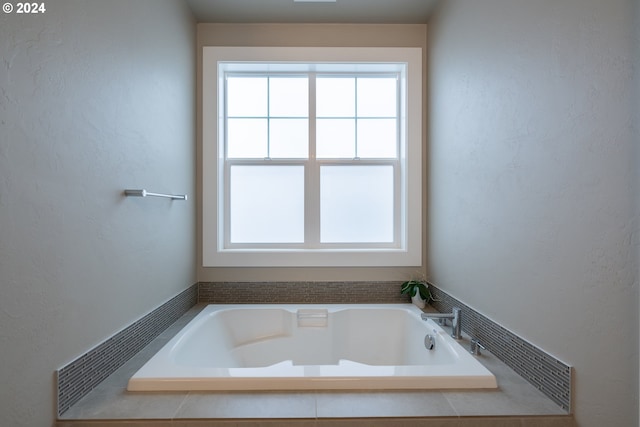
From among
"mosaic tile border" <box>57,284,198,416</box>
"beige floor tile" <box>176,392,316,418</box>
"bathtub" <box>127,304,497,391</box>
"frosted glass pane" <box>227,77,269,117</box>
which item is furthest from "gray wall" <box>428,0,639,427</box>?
"mosaic tile border" <box>57,284,198,416</box>

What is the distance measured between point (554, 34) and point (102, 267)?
1776 mm

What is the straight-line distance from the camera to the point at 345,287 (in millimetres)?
2387

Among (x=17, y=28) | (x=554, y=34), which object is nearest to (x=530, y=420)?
(x=554, y=34)

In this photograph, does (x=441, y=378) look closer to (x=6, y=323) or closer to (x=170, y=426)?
(x=170, y=426)

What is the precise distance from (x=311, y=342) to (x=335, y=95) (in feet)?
5.66

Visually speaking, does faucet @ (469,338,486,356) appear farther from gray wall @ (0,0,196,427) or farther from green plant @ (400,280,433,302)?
gray wall @ (0,0,196,427)

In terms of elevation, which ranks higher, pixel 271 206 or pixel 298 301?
pixel 271 206

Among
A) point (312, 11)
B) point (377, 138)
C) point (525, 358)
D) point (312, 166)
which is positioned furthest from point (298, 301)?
point (312, 11)

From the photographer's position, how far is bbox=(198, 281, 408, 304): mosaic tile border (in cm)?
237

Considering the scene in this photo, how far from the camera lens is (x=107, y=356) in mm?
1314

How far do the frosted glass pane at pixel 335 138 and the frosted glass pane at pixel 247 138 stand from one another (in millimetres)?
398

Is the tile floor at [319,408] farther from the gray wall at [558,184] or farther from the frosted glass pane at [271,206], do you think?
the frosted glass pane at [271,206]

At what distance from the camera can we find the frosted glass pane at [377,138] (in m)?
2.55

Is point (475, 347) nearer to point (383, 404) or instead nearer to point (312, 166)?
point (383, 404)
